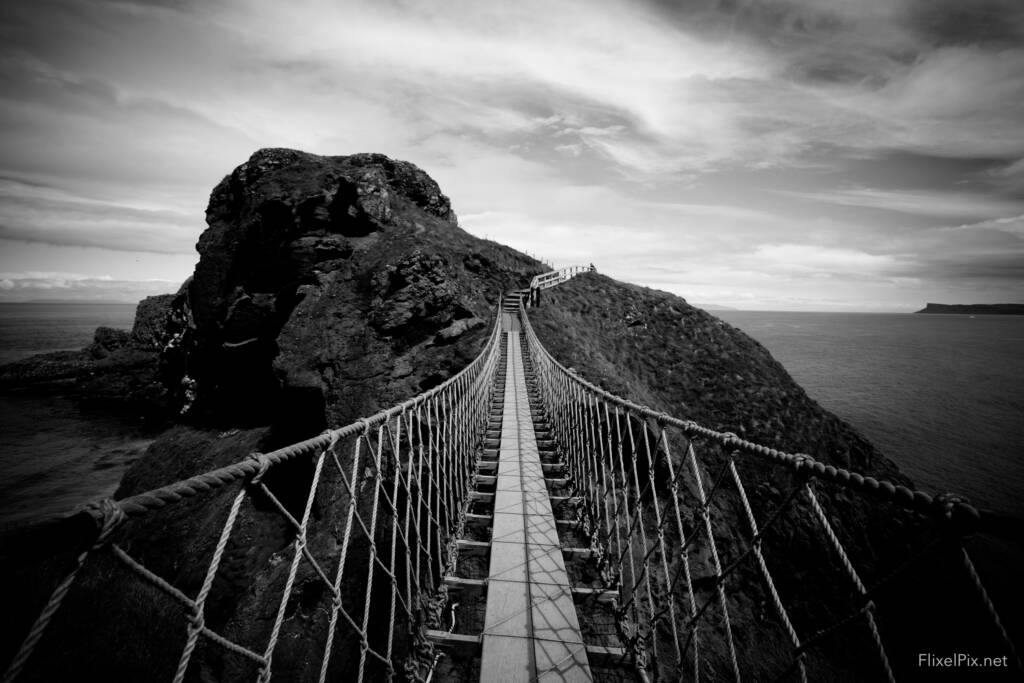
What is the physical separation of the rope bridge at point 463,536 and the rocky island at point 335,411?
0.69 ft

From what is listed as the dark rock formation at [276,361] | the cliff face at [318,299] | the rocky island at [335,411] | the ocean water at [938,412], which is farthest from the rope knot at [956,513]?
the ocean water at [938,412]

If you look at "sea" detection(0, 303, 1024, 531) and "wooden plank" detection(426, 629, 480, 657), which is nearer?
"wooden plank" detection(426, 629, 480, 657)

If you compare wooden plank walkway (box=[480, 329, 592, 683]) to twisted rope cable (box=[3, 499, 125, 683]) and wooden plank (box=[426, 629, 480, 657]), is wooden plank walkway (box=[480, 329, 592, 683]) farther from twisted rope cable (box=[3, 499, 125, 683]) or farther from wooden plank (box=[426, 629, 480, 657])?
twisted rope cable (box=[3, 499, 125, 683])

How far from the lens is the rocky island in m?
7.92

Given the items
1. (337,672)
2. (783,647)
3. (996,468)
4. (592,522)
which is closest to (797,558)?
(783,647)

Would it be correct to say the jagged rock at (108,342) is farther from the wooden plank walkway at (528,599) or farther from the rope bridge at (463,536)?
the wooden plank walkway at (528,599)

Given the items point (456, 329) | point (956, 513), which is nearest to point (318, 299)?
point (456, 329)

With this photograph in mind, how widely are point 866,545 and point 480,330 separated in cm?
1407

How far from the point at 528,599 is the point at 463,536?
1.29 m

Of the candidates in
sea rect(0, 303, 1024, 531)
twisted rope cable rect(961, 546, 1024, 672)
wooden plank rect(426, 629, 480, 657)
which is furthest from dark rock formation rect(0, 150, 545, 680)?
twisted rope cable rect(961, 546, 1024, 672)

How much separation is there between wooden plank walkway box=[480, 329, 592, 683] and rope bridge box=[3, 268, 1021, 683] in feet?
1.00

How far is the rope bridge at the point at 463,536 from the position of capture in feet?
5.15

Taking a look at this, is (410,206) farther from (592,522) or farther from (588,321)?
(592,522)

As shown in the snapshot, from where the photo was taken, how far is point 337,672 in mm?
5852
